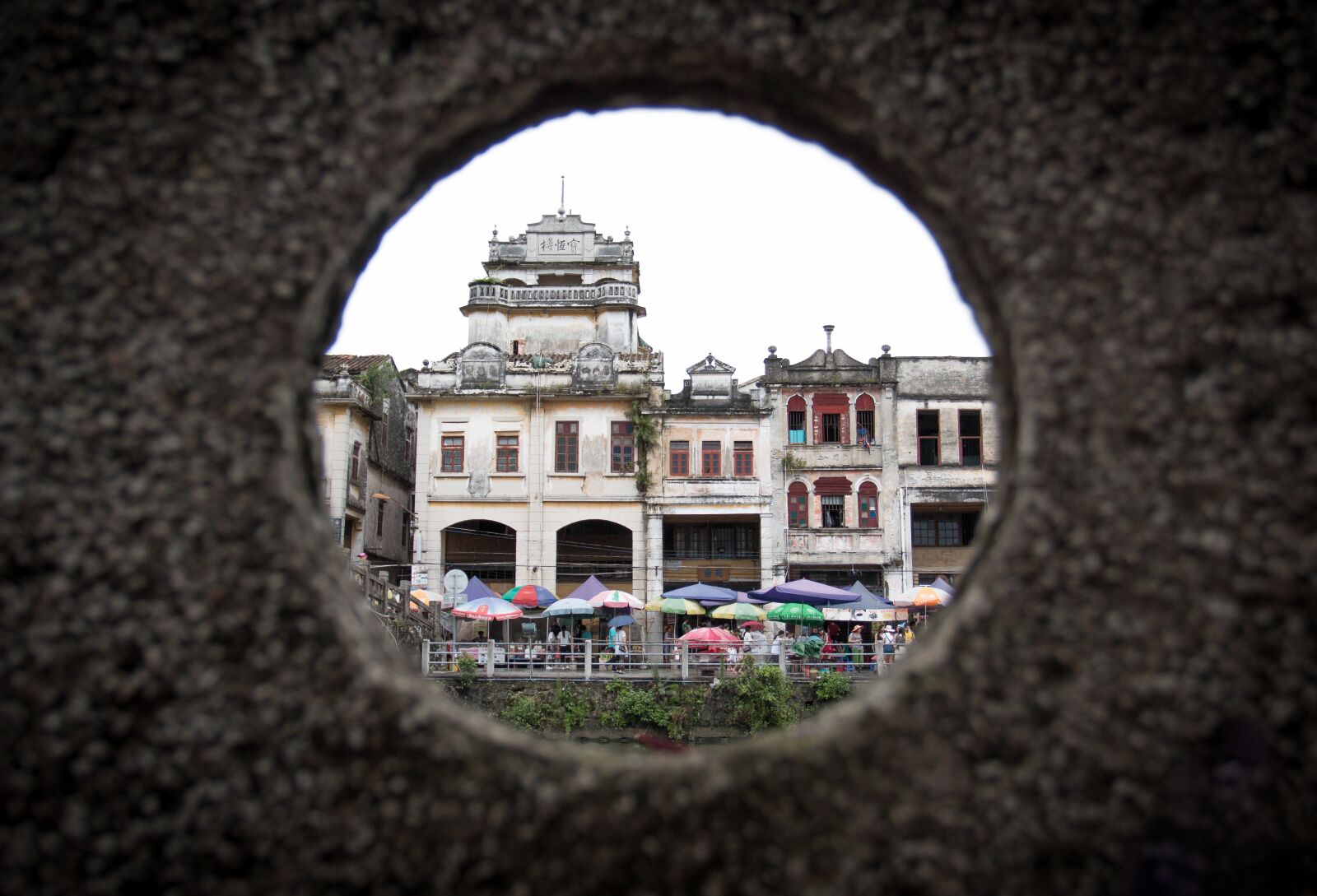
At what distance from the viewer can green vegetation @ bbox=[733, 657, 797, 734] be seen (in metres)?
21.2

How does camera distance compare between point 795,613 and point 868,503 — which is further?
point 868,503

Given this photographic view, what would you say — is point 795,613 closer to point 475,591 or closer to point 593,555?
point 475,591

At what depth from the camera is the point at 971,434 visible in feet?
102

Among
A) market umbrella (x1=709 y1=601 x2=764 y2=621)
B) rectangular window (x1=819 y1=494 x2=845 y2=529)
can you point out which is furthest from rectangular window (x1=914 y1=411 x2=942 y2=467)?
market umbrella (x1=709 y1=601 x2=764 y2=621)

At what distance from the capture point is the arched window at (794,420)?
102ft

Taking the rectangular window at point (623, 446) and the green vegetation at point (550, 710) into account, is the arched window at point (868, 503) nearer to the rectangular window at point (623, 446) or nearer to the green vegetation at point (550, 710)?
the rectangular window at point (623, 446)

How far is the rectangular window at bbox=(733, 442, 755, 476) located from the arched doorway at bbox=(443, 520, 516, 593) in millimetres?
7300

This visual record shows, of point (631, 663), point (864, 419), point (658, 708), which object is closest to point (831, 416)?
point (864, 419)

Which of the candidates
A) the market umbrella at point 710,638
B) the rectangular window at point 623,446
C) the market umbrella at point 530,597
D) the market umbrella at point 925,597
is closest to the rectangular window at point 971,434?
the market umbrella at point 925,597

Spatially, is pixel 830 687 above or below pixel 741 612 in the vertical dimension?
below

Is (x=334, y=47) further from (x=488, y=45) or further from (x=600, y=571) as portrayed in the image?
(x=600, y=571)

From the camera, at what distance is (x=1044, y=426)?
7.20 feet

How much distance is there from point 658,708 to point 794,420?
12535mm

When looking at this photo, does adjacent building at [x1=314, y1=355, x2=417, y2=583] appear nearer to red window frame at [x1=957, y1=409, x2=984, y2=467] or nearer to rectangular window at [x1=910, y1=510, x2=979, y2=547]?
rectangular window at [x1=910, y1=510, x2=979, y2=547]
